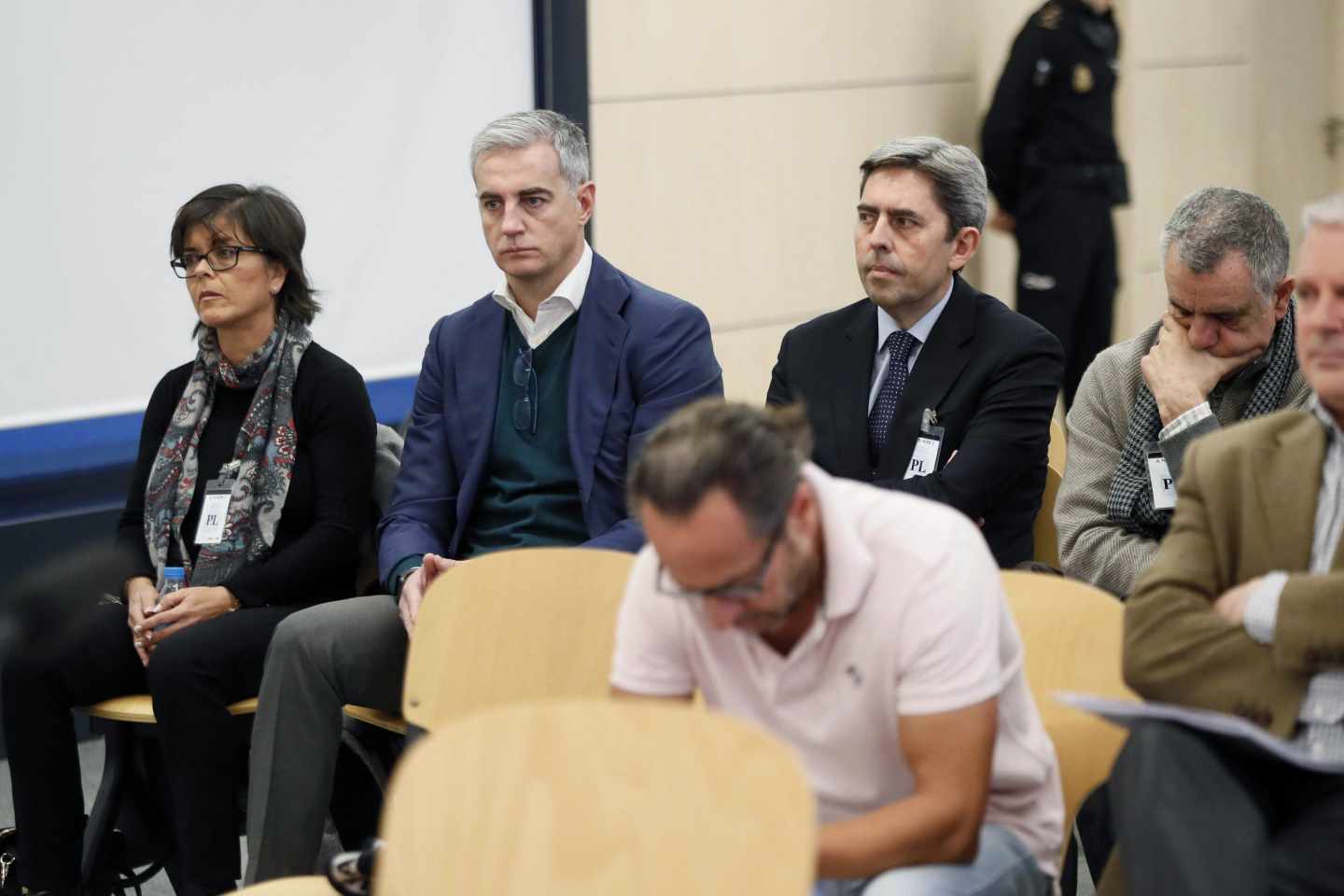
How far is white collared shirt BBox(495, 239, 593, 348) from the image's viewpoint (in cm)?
318

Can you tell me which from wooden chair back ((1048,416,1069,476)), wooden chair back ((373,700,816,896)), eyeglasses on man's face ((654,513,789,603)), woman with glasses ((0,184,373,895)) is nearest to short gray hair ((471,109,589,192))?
woman with glasses ((0,184,373,895))

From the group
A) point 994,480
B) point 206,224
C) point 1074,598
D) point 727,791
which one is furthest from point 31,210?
point 727,791

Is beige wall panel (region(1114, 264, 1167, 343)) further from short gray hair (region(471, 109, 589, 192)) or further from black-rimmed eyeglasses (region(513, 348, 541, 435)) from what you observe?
black-rimmed eyeglasses (region(513, 348, 541, 435))

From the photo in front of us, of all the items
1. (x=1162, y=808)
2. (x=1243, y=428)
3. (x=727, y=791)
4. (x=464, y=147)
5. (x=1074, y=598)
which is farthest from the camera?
(x=464, y=147)

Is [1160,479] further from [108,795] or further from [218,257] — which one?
[108,795]

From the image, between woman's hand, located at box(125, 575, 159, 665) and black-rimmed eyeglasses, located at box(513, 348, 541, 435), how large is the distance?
76 cm

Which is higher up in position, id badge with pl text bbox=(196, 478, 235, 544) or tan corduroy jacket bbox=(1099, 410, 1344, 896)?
tan corduroy jacket bbox=(1099, 410, 1344, 896)

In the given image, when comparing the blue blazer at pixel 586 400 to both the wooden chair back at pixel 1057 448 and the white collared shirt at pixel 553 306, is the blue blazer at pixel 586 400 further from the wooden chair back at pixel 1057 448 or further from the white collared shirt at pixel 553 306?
the wooden chair back at pixel 1057 448

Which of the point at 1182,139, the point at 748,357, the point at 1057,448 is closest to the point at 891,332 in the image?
the point at 1057,448

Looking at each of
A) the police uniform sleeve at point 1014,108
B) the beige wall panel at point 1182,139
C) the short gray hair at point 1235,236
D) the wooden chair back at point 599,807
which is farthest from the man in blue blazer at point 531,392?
the beige wall panel at point 1182,139

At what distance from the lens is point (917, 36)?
603 centimetres

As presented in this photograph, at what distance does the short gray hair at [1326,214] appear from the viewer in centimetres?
200

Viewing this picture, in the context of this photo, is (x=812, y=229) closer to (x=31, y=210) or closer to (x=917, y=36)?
(x=917, y=36)

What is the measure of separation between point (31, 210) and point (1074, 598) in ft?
9.21
